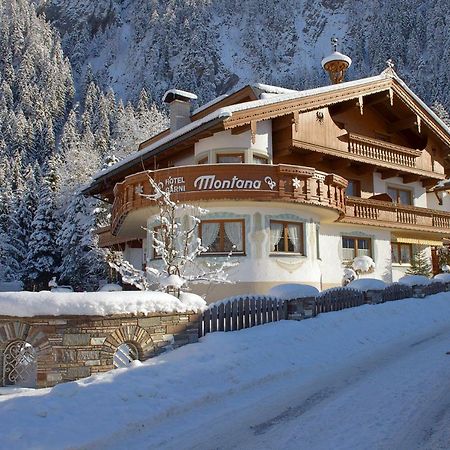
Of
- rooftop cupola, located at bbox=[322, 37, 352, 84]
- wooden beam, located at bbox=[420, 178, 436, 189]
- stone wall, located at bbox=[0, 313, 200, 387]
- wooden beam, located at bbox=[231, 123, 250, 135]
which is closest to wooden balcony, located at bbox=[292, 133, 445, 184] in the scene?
wooden beam, located at bbox=[420, 178, 436, 189]

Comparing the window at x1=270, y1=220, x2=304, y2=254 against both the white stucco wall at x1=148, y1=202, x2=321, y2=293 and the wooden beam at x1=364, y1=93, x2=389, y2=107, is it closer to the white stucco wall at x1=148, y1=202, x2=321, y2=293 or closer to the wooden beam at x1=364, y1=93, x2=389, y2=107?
the white stucco wall at x1=148, y1=202, x2=321, y2=293

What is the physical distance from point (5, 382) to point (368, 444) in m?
6.47

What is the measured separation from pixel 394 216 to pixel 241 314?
1630cm

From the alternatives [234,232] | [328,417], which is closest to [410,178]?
[234,232]

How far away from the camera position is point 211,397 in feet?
23.6

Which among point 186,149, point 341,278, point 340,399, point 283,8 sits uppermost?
point 283,8

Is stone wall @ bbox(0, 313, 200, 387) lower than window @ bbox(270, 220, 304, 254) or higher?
lower

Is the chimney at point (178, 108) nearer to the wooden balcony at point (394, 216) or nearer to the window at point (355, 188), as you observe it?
the window at point (355, 188)

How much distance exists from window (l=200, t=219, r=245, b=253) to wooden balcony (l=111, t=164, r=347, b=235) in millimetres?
1301

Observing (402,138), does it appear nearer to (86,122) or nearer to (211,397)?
(211,397)

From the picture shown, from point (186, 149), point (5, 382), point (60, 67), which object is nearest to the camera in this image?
point (5, 382)

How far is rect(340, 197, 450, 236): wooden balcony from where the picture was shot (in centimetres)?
2250

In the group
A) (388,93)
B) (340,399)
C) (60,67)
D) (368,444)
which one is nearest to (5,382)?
(340,399)

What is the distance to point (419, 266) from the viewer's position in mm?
25922
